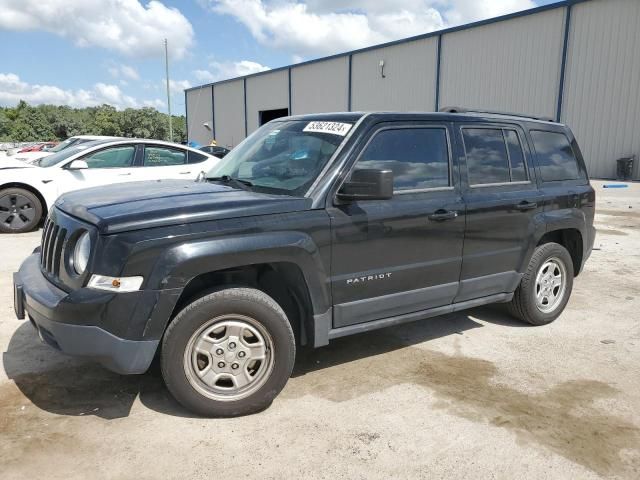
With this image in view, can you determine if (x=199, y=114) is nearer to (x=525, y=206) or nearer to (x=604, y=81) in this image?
(x=604, y=81)

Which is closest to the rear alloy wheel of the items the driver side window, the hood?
the driver side window

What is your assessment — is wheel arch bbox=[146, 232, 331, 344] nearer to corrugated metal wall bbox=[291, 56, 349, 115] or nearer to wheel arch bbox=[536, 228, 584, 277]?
wheel arch bbox=[536, 228, 584, 277]

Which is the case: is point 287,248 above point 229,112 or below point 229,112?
below

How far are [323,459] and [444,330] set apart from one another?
7.52 feet

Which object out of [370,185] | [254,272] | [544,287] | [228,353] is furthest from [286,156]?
[544,287]

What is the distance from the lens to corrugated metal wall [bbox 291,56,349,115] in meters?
31.7

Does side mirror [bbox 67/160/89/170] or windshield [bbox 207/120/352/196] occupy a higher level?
windshield [bbox 207/120/352/196]

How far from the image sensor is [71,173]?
8.87 m

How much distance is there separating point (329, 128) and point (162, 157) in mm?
6310

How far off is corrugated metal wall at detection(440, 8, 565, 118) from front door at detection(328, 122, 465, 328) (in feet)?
64.0

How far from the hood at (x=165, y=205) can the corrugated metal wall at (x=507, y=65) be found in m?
20.6

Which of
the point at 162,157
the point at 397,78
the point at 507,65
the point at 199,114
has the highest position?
the point at 397,78

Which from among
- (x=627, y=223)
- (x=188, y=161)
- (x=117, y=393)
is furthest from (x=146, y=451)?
(x=627, y=223)

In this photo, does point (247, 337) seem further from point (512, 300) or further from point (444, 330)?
point (512, 300)
